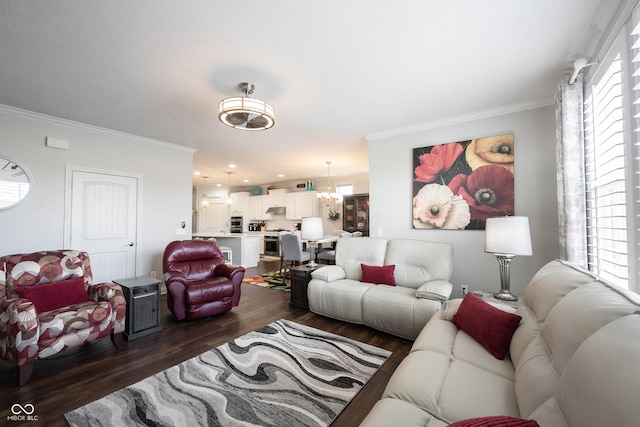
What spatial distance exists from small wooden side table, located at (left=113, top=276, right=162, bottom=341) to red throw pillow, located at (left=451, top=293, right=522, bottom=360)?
3.13 meters

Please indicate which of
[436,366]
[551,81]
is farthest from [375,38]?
[436,366]

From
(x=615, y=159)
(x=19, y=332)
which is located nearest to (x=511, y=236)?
(x=615, y=159)

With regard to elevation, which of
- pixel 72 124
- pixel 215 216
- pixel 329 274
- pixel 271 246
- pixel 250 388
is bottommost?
pixel 250 388

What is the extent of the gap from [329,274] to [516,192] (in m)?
2.53

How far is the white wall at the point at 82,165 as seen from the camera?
3.24m

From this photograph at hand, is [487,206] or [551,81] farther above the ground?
[551,81]

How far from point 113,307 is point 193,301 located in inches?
32.1

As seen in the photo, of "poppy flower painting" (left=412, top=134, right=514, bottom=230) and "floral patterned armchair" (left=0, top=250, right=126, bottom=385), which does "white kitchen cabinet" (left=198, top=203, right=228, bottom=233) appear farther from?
"poppy flower painting" (left=412, top=134, right=514, bottom=230)

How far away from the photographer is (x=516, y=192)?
3150 millimetres

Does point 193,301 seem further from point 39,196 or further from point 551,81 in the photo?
point 551,81

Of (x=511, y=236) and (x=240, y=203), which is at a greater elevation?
(x=240, y=203)

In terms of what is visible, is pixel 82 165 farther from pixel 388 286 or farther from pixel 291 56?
pixel 388 286

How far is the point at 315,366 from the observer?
7.45ft

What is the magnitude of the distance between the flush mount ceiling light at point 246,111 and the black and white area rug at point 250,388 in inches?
89.5
